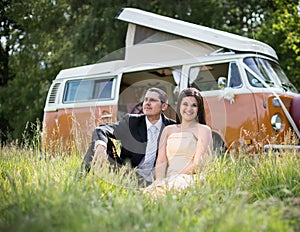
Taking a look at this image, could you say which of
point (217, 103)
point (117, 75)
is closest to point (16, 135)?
point (117, 75)

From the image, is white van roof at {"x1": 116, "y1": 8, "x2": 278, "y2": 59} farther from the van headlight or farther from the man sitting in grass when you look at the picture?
the man sitting in grass

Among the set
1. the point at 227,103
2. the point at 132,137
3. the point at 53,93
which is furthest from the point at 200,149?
the point at 53,93

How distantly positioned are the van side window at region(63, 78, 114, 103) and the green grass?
435 centimetres

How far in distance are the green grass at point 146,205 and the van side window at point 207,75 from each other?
2971 millimetres

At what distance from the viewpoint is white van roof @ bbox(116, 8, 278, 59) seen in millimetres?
7152

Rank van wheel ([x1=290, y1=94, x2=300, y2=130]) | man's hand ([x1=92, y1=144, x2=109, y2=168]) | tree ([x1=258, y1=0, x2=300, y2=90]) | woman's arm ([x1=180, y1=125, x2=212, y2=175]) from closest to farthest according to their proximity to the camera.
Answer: man's hand ([x1=92, y1=144, x2=109, y2=168]), woman's arm ([x1=180, y1=125, x2=212, y2=175]), van wheel ([x1=290, y1=94, x2=300, y2=130]), tree ([x1=258, y1=0, x2=300, y2=90])

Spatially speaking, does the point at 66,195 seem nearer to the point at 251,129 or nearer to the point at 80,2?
the point at 251,129

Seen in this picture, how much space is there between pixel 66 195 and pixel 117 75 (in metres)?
5.70

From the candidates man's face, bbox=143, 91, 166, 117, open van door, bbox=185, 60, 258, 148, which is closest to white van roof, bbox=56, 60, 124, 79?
open van door, bbox=185, 60, 258, 148

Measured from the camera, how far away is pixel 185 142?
15.9 ft

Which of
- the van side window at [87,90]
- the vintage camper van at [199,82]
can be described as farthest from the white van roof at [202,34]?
the van side window at [87,90]

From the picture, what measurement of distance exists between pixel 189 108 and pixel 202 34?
2.85 m

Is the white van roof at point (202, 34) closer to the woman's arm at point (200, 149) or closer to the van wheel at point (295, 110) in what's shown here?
the van wheel at point (295, 110)

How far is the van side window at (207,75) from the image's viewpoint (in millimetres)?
7297
